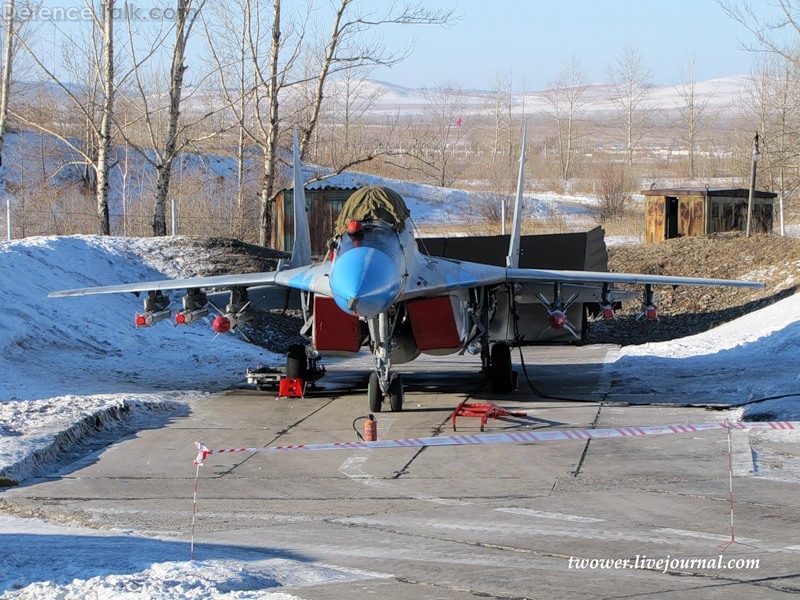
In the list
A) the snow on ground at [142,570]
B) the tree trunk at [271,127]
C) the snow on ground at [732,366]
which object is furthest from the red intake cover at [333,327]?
the tree trunk at [271,127]

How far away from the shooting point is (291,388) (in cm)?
1630

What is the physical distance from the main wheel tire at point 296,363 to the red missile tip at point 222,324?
1356 mm

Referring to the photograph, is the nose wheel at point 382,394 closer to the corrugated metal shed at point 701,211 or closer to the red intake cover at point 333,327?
the red intake cover at point 333,327

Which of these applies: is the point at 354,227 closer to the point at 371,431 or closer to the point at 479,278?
the point at 371,431

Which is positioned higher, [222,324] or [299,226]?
[299,226]

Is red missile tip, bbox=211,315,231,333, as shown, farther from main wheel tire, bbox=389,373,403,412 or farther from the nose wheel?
main wheel tire, bbox=389,373,403,412

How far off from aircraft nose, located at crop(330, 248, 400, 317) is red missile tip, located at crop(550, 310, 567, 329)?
139 inches

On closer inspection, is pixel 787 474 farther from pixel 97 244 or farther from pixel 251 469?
pixel 97 244

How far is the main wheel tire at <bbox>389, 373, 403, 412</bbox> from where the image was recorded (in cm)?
1424

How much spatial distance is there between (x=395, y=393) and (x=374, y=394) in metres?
0.31

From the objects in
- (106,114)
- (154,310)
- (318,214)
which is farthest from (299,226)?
(318,214)

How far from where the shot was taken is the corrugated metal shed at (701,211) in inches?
1405

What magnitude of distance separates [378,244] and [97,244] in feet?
46.7

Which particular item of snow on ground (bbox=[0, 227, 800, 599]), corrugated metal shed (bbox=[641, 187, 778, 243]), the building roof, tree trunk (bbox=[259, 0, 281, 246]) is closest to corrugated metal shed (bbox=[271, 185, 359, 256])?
tree trunk (bbox=[259, 0, 281, 246])
